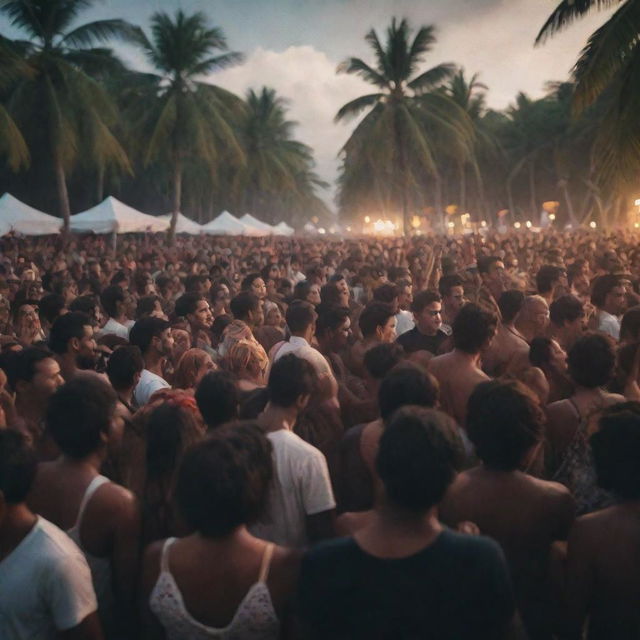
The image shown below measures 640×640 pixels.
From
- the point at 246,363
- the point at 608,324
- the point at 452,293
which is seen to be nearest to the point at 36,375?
the point at 246,363

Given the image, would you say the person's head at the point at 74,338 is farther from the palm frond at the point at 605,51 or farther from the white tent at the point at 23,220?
the white tent at the point at 23,220

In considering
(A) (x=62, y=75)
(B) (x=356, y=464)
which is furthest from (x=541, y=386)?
(A) (x=62, y=75)

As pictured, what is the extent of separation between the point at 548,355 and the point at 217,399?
2710 millimetres

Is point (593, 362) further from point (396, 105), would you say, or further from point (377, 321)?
point (396, 105)

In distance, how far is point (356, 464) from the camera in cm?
365

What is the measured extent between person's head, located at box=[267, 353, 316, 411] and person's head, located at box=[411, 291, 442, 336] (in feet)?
9.87

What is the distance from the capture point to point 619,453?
251cm

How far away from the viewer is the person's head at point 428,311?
244 inches

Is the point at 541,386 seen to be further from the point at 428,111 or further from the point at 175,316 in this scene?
the point at 428,111

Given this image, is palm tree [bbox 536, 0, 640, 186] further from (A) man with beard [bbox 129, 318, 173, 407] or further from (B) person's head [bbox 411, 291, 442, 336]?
(A) man with beard [bbox 129, 318, 173, 407]

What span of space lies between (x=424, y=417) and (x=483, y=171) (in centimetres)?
5759

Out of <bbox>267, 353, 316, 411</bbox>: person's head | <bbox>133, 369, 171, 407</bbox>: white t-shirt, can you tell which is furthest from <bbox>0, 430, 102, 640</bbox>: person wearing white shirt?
<bbox>133, 369, 171, 407</bbox>: white t-shirt

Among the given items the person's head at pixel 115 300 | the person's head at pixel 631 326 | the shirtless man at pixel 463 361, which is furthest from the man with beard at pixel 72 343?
the person's head at pixel 631 326

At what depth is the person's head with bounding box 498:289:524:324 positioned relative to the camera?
578 centimetres
